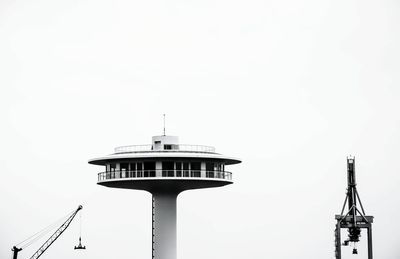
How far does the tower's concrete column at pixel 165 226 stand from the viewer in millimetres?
89562

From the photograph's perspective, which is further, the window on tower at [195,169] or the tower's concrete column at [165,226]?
the tower's concrete column at [165,226]

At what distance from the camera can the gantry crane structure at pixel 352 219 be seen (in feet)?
321

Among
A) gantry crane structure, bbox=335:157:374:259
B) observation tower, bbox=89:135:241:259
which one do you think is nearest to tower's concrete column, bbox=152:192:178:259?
observation tower, bbox=89:135:241:259

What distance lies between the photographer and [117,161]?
86750 millimetres

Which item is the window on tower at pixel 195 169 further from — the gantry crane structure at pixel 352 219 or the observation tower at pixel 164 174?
the gantry crane structure at pixel 352 219

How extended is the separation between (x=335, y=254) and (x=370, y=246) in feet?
15.3

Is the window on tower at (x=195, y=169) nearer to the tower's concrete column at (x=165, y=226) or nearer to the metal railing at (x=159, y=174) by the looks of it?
the metal railing at (x=159, y=174)

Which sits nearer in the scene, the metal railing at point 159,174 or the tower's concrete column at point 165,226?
the metal railing at point 159,174

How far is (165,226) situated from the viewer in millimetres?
89562

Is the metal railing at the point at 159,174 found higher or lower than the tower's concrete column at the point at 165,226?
higher

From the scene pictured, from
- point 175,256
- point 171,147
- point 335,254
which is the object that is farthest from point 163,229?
point 335,254

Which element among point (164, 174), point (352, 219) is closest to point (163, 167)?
point (164, 174)

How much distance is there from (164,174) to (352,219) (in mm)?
27815

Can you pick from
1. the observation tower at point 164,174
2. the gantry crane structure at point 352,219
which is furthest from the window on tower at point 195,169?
the gantry crane structure at point 352,219
